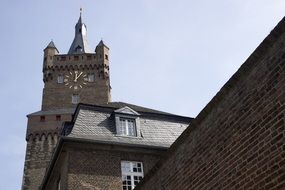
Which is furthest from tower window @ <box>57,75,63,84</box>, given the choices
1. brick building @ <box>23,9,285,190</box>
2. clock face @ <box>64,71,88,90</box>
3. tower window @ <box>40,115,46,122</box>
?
tower window @ <box>40,115,46,122</box>

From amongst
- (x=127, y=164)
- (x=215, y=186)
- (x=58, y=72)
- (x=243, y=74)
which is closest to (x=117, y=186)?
(x=127, y=164)

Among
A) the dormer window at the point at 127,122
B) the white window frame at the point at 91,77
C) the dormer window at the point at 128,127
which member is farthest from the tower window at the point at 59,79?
the dormer window at the point at 128,127

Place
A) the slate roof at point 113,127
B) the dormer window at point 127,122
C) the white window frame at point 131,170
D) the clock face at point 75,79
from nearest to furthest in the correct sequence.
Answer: the white window frame at point 131,170
the slate roof at point 113,127
the dormer window at point 127,122
the clock face at point 75,79

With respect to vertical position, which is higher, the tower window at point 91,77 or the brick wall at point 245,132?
the tower window at point 91,77

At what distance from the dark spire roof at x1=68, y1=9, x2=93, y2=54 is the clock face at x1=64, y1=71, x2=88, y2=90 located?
3.98 metres

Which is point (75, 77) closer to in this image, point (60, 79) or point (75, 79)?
point (75, 79)

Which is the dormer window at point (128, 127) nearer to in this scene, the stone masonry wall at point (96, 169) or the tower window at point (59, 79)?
the stone masonry wall at point (96, 169)

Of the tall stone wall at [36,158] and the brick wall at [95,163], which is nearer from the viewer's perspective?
the brick wall at [95,163]

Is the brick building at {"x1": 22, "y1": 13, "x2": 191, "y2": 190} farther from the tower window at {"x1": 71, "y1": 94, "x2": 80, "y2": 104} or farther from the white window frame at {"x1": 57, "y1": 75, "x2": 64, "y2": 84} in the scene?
the white window frame at {"x1": 57, "y1": 75, "x2": 64, "y2": 84}

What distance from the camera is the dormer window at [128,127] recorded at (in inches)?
734

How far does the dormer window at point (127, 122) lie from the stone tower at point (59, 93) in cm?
2090

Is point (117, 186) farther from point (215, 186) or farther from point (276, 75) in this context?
point (276, 75)

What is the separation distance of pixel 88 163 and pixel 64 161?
4.17 ft

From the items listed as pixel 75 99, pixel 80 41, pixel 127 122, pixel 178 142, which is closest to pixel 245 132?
pixel 178 142
